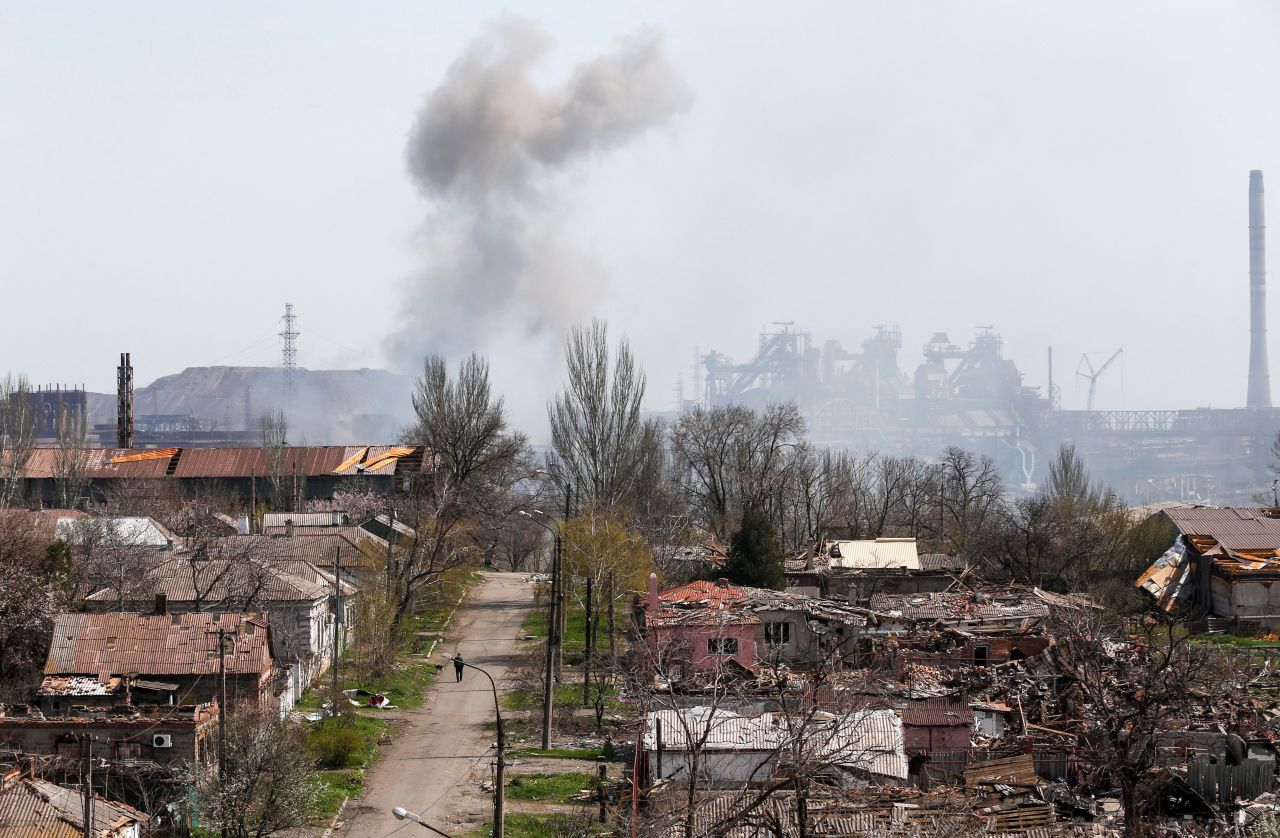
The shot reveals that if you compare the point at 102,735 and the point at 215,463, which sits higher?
the point at 215,463

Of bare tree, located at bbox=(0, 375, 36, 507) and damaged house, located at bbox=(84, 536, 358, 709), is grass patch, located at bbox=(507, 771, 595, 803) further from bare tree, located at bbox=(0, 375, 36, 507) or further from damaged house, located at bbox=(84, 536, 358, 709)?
bare tree, located at bbox=(0, 375, 36, 507)

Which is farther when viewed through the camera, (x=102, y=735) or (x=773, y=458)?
(x=773, y=458)

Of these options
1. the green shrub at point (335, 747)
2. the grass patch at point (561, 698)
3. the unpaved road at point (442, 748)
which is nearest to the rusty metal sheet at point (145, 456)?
the unpaved road at point (442, 748)

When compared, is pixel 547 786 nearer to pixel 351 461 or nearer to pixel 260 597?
pixel 260 597

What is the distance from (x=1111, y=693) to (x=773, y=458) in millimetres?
31521

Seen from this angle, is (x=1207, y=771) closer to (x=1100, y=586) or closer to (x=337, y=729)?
(x=337, y=729)

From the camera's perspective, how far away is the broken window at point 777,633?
86.3 ft

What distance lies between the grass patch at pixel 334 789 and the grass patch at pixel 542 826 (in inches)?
87.0

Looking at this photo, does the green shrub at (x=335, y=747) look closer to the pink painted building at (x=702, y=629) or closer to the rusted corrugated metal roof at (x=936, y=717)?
the pink painted building at (x=702, y=629)

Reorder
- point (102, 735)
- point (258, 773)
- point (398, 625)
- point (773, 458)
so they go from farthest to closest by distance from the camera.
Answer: point (773, 458) → point (398, 625) → point (102, 735) → point (258, 773)

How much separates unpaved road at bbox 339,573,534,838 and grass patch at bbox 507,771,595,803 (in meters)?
0.71

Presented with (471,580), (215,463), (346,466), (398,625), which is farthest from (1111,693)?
(215,463)

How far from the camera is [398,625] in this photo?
29.9 meters

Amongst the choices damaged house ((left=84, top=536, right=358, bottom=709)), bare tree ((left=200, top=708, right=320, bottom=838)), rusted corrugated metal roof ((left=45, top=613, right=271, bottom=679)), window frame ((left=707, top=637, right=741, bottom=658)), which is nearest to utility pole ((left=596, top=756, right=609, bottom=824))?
bare tree ((left=200, top=708, right=320, bottom=838))
